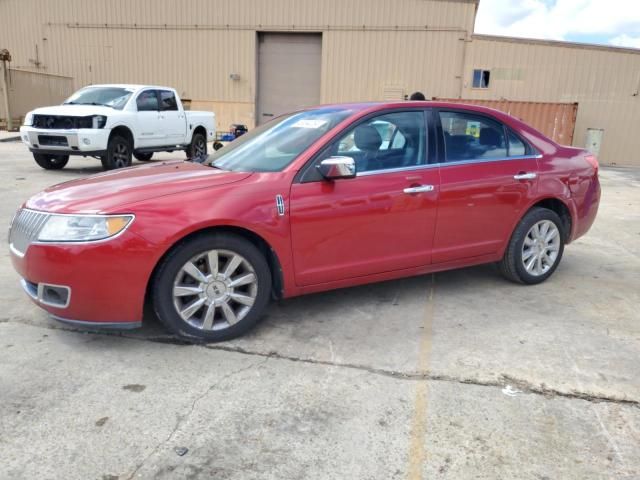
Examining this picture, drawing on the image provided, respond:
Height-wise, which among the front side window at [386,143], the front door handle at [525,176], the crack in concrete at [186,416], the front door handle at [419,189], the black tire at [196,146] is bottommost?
the crack in concrete at [186,416]

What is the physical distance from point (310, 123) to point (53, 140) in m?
8.17

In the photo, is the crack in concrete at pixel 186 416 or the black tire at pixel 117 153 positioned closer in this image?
the crack in concrete at pixel 186 416

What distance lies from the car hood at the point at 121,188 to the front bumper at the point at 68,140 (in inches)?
274

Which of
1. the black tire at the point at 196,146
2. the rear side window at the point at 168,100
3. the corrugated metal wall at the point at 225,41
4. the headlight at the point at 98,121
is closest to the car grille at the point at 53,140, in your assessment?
the headlight at the point at 98,121

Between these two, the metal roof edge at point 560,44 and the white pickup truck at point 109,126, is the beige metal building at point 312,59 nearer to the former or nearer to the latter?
the metal roof edge at point 560,44

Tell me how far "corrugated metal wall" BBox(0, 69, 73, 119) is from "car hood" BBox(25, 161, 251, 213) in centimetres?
2195

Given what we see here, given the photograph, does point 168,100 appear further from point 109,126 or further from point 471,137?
point 471,137

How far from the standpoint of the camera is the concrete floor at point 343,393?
7.53 ft

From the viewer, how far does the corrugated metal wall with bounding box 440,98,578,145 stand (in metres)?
18.7

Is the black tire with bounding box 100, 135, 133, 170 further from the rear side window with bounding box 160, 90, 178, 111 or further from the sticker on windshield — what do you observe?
the sticker on windshield

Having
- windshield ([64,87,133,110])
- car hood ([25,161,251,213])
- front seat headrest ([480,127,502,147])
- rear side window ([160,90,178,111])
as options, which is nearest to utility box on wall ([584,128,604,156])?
rear side window ([160,90,178,111])

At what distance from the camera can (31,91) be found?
23.0m

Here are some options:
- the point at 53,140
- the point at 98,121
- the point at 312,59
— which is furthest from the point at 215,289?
the point at 312,59

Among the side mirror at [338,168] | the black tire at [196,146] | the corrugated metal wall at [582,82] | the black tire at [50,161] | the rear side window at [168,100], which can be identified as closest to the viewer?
the side mirror at [338,168]
